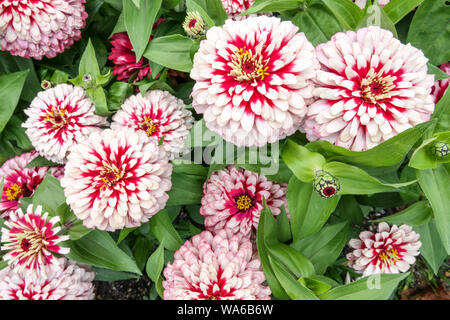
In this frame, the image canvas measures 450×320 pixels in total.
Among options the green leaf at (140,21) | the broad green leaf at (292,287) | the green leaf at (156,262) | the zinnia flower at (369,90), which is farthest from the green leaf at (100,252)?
the zinnia flower at (369,90)

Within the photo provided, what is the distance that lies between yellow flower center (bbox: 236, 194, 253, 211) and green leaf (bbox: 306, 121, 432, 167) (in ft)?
0.98

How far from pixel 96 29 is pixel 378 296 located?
1.16m

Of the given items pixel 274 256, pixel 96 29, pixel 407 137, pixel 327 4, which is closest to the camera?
pixel 407 137

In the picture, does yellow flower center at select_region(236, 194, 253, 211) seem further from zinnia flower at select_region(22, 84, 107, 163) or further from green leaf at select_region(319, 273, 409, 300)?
zinnia flower at select_region(22, 84, 107, 163)

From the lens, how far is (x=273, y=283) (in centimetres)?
88

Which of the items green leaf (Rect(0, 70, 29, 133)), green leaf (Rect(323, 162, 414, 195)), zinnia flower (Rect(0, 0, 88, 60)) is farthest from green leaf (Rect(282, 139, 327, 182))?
green leaf (Rect(0, 70, 29, 133))

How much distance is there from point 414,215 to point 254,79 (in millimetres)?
554

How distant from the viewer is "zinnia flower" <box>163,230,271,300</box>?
2.75 feet

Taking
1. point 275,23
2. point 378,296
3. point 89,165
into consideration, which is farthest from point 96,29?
point 378,296

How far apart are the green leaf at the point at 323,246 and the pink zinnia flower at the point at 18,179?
0.72m

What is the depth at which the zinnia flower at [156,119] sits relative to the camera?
0.99 metres

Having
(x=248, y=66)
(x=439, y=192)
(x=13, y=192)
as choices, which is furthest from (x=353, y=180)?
(x=13, y=192)

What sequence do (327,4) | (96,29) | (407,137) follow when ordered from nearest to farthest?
(407,137), (327,4), (96,29)

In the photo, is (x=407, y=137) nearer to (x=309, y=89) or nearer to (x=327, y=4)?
(x=309, y=89)
